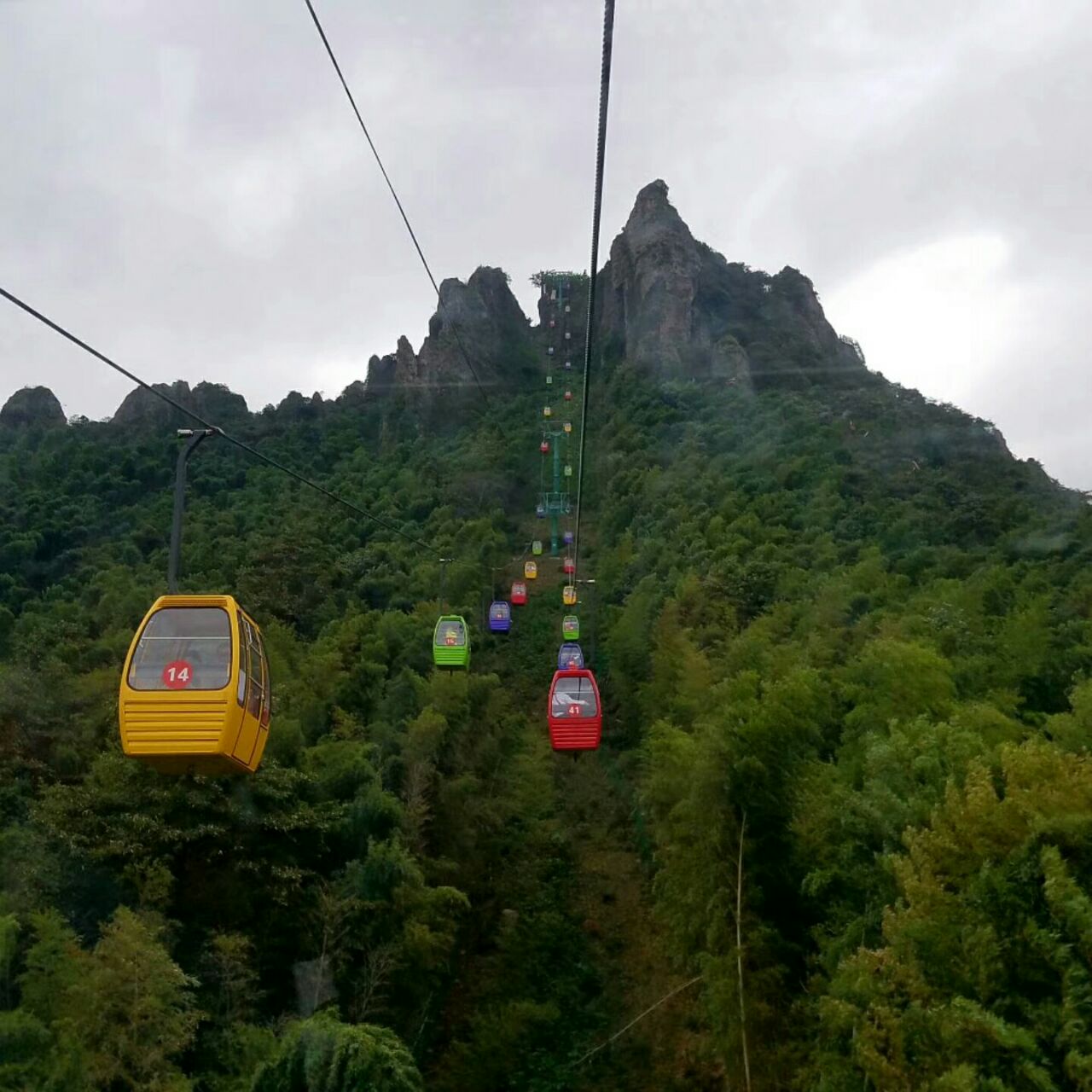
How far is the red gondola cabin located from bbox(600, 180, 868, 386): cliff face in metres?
37.0

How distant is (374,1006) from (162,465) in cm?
3239

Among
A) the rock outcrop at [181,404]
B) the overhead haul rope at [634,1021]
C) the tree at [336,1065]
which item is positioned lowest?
the overhead haul rope at [634,1021]

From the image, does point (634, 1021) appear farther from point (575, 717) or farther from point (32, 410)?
point (32, 410)

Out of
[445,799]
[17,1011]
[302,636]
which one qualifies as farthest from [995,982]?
[302,636]

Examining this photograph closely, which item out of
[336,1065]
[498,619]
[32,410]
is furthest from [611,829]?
[32,410]

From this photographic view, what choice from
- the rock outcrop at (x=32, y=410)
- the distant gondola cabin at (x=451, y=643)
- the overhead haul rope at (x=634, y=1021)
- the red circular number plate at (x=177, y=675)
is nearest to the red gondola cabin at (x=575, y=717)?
the overhead haul rope at (x=634, y=1021)

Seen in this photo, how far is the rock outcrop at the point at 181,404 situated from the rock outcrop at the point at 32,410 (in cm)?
403

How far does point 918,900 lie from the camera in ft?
26.1

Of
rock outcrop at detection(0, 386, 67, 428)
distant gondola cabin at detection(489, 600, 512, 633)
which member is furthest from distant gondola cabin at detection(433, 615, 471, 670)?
rock outcrop at detection(0, 386, 67, 428)

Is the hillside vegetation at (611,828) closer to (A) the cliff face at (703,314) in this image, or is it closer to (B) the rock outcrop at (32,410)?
(A) the cliff face at (703,314)

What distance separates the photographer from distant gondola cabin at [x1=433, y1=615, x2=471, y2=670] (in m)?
21.2

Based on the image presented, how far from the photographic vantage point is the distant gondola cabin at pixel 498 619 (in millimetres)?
31562

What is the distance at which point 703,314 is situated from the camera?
62.1 meters

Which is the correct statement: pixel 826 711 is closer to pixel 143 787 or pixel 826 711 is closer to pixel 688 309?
pixel 143 787
